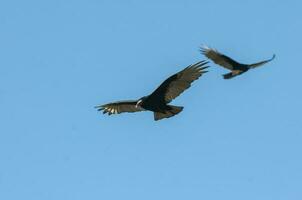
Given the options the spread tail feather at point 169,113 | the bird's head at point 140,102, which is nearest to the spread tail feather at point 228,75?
the spread tail feather at point 169,113

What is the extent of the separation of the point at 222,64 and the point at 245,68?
0.80m

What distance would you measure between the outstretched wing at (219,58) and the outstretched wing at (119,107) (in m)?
2.66

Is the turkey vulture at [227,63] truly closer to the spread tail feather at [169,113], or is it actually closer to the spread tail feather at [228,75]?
the spread tail feather at [228,75]

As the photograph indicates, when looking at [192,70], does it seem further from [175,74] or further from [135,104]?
[135,104]

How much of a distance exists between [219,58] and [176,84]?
2534 mm

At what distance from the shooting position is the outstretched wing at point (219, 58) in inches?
1110

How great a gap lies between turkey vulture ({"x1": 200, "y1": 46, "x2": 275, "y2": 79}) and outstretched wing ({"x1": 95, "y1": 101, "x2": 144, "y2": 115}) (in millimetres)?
2674

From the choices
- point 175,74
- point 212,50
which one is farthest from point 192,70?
point 212,50

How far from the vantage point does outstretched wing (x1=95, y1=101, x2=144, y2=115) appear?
2792cm

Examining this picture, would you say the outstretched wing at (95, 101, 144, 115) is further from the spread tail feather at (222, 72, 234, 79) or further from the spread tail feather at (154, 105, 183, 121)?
the spread tail feather at (222, 72, 234, 79)

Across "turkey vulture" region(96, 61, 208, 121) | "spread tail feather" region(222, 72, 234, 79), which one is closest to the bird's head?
"turkey vulture" region(96, 61, 208, 121)

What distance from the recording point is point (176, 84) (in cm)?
2642

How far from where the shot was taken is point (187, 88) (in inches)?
1046

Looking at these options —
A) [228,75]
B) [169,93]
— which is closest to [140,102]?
[169,93]
